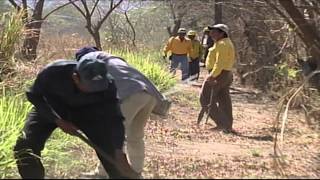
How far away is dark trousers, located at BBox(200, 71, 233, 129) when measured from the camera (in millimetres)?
9680

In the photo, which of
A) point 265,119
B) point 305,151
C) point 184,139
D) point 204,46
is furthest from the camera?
point 204,46

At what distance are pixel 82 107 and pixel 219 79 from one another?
16.0 feet

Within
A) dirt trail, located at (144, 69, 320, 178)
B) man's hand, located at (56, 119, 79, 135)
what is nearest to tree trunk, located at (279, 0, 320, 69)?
dirt trail, located at (144, 69, 320, 178)

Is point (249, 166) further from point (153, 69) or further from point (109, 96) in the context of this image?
point (153, 69)

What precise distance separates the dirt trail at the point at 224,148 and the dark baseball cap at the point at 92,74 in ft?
2.41

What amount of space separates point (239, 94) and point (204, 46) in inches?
108

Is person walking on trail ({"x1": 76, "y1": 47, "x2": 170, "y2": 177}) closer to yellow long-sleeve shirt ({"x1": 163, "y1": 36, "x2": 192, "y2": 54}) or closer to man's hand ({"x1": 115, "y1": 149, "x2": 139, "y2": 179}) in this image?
man's hand ({"x1": 115, "y1": 149, "x2": 139, "y2": 179})

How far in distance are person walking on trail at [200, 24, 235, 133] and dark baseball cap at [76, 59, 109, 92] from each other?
4762 millimetres

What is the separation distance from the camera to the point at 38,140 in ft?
17.5

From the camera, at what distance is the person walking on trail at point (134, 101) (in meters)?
5.54

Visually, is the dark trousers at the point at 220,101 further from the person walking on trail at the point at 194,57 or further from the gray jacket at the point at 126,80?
the person walking on trail at the point at 194,57

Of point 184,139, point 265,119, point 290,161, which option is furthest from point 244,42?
point 290,161

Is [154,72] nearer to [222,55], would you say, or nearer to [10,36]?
[222,55]

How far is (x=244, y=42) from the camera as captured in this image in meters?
16.3
